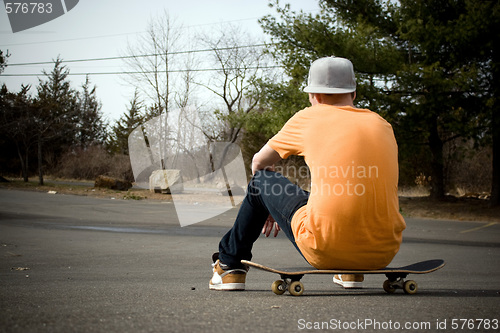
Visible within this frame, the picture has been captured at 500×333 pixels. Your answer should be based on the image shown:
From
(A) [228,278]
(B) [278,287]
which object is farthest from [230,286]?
(B) [278,287]

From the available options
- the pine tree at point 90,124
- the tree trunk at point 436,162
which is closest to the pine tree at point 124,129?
the pine tree at point 90,124

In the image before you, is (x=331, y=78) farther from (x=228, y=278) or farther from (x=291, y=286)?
(x=228, y=278)

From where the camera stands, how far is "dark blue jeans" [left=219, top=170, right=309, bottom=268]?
2.86 m

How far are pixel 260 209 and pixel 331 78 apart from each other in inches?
36.4

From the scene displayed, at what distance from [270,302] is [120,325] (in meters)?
0.94

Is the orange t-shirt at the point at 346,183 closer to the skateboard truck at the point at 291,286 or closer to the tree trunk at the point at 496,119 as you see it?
the skateboard truck at the point at 291,286

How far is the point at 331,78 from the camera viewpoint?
108 inches

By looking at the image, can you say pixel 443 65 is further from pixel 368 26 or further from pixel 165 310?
pixel 165 310

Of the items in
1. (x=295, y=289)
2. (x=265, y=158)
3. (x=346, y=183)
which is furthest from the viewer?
(x=295, y=289)

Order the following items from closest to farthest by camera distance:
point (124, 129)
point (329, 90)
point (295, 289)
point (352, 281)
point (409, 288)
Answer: point (329, 90)
point (295, 289)
point (409, 288)
point (352, 281)
point (124, 129)

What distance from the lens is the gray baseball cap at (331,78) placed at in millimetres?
2740

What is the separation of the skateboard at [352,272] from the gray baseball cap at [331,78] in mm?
1020

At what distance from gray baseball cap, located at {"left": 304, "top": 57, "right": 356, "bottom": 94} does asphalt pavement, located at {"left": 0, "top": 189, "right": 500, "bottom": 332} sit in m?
1.18

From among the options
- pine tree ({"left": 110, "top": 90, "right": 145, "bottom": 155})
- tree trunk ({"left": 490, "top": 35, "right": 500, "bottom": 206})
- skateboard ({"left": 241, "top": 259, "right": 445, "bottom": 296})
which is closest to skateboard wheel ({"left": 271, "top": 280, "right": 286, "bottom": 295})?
skateboard ({"left": 241, "top": 259, "right": 445, "bottom": 296})
